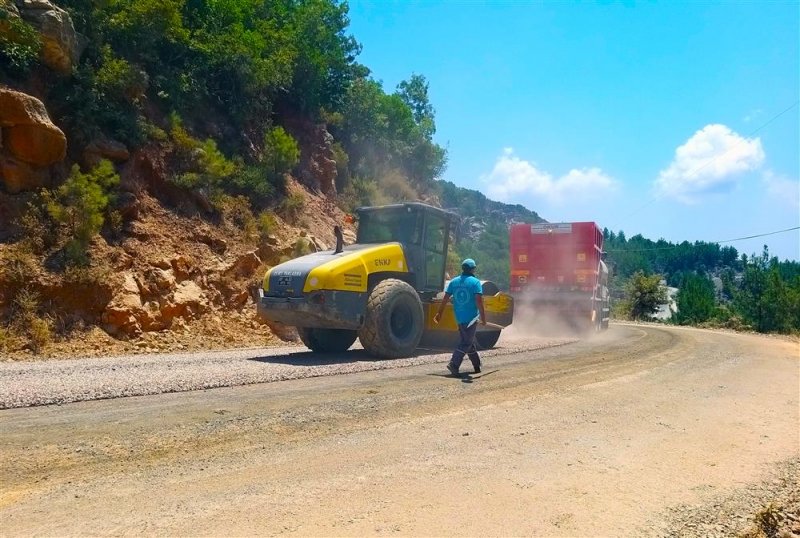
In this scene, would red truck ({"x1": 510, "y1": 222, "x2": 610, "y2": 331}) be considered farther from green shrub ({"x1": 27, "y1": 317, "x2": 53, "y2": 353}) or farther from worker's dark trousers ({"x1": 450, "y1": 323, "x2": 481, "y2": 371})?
green shrub ({"x1": 27, "y1": 317, "x2": 53, "y2": 353})

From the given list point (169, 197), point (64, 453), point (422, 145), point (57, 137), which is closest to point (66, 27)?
point (57, 137)

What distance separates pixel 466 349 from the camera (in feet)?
26.1

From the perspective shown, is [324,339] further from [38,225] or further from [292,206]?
[292,206]

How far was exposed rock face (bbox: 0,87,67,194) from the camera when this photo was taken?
1195cm

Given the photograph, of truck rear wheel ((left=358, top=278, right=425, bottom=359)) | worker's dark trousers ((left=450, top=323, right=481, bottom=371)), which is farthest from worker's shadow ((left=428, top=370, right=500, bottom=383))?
truck rear wheel ((left=358, top=278, right=425, bottom=359))

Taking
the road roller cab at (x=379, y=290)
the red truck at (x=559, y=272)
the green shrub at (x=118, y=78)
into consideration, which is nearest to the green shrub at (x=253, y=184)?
the green shrub at (x=118, y=78)

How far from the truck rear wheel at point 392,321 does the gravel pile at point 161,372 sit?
0.93 feet

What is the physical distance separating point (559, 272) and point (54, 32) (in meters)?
15.0

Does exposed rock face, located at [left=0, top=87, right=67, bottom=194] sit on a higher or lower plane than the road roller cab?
higher

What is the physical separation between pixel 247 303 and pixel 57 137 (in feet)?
18.8

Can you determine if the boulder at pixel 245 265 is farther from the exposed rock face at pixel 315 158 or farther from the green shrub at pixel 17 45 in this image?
the exposed rock face at pixel 315 158

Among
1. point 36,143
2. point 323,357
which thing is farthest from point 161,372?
point 36,143

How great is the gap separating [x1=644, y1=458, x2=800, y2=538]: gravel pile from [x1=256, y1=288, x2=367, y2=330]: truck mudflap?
6038 mm

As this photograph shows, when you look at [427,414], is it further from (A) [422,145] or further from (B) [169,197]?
(A) [422,145]
